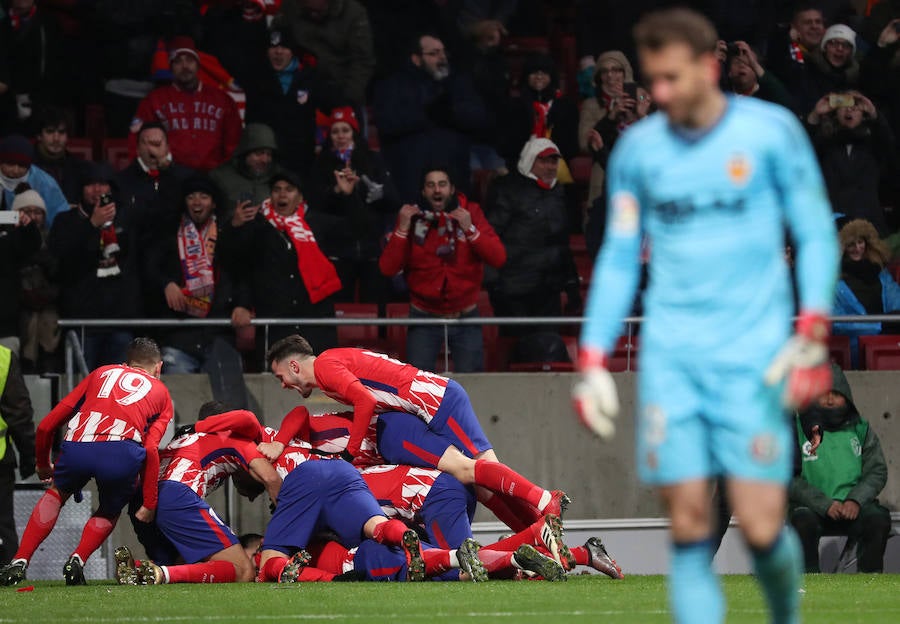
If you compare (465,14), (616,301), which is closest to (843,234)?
(465,14)

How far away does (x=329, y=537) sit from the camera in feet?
33.7

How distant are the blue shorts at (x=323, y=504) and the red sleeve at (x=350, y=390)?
321mm

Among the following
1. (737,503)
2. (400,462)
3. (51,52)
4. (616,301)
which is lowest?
(400,462)

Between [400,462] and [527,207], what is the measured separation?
354cm

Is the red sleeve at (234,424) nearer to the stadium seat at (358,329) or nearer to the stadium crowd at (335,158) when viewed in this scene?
the stadium crowd at (335,158)

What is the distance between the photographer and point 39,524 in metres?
10.3

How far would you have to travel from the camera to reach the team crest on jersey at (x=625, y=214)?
5.03 metres

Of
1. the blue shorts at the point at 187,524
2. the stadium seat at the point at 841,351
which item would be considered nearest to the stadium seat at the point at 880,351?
the stadium seat at the point at 841,351

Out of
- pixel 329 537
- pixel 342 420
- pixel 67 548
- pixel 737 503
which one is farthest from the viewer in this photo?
pixel 67 548

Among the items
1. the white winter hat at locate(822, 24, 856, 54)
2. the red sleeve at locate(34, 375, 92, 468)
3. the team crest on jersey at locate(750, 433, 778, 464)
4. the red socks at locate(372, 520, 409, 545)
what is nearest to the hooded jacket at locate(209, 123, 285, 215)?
the red sleeve at locate(34, 375, 92, 468)

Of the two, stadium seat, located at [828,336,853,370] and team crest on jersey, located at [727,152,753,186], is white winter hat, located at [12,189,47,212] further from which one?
team crest on jersey, located at [727,152,753,186]

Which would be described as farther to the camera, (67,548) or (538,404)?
(538,404)

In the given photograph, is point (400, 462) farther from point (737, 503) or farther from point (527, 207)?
point (737, 503)

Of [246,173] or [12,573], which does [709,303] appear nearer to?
[12,573]
